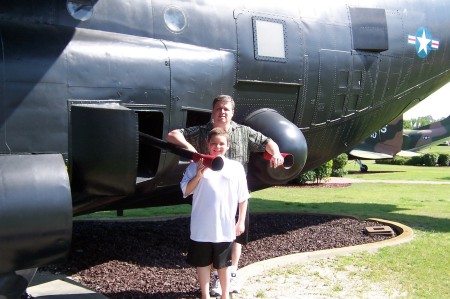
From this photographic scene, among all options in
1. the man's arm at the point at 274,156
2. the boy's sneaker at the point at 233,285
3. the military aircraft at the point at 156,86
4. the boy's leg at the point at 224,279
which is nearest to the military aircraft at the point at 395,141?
the military aircraft at the point at 156,86

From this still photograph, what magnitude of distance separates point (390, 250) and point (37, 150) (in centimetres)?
479

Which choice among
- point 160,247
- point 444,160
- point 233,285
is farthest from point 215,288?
point 444,160

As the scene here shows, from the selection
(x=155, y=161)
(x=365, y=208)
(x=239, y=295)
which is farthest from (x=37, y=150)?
(x=365, y=208)

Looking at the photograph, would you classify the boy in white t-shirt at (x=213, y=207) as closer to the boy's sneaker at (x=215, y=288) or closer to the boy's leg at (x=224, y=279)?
the boy's leg at (x=224, y=279)

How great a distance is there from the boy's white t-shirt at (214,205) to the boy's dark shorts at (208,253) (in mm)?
64

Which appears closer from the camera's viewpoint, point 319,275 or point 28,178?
point 28,178

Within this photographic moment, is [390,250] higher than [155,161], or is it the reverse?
[155,161]

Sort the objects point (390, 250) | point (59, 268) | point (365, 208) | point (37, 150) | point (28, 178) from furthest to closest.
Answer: point (365, 208) → point (390, 250) → point (59, 268) → point (37, 150) → point (28, 178)

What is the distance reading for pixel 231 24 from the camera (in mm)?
6484

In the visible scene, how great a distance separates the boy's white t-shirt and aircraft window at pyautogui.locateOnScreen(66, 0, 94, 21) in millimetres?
2009

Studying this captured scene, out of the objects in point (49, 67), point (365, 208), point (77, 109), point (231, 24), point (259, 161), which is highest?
point (231, 24)

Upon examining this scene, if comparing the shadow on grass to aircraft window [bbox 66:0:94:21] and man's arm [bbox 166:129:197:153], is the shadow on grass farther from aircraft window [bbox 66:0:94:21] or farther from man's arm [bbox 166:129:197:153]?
aircraft window [bbox 66:0:94:21]

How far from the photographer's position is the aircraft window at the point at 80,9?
5.41 metres

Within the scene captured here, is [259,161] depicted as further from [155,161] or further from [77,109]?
[77,109]
